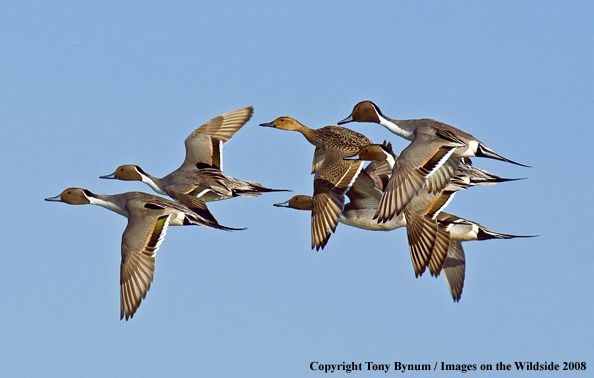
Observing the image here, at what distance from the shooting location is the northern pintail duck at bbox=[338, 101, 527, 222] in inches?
437

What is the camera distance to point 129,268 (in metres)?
11.6

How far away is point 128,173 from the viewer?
14500 mm

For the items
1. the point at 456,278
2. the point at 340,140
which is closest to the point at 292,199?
the point at 340,140

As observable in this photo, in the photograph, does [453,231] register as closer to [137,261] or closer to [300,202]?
[300,202]

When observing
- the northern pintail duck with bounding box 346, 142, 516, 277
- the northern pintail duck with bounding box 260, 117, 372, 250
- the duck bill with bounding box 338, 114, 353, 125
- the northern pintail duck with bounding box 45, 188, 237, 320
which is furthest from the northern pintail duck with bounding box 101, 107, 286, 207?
the northern pintail duck with bounding box 346, 142, 516, 277

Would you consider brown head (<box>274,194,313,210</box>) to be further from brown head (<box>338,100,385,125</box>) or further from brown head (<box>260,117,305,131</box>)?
brown head (<box>338,100,385,125</box>)

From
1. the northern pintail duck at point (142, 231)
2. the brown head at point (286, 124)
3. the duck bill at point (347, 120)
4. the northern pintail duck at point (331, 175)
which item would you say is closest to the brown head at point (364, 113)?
the duck bill at point (347, 120)

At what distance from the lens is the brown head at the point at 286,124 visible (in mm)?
14234

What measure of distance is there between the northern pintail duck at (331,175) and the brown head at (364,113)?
10.8 inches

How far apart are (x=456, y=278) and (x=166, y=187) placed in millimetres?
4144

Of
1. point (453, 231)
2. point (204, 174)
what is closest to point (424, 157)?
point (453, 231)

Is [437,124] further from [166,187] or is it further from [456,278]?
[166,187]

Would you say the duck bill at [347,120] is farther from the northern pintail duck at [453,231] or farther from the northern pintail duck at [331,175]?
the northern pintail duck at [453,231]

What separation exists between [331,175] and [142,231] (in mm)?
2427
